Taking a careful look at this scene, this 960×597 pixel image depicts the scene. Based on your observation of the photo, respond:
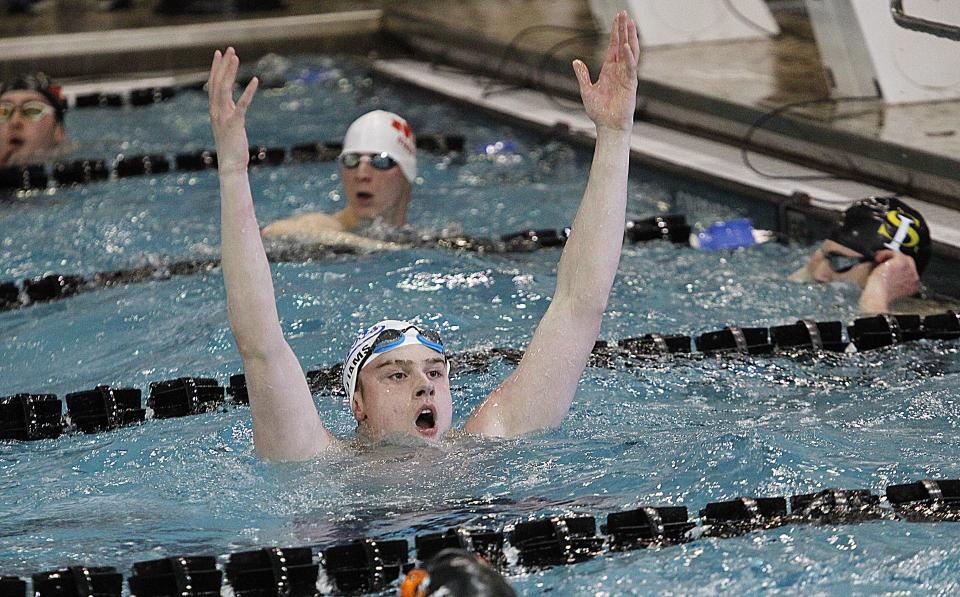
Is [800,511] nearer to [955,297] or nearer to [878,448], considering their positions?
[878,448]

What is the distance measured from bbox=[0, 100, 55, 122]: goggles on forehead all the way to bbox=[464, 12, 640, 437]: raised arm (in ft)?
15.1

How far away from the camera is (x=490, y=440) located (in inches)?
127

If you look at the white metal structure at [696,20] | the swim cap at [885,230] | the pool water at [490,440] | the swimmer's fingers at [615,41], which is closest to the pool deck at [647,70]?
the white metal structure at [696,20]

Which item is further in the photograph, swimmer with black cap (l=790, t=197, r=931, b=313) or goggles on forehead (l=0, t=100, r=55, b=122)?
goggles on forehead (l=0, t=100, r=55, b=122)

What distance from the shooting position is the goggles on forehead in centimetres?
703

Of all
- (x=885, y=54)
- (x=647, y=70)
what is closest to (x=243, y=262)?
(x=885, y=54)

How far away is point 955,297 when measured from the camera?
471cm

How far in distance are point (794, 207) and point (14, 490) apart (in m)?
3.32

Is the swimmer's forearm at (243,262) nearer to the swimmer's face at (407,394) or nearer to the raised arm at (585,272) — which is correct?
the swimmer's face at (407,394)

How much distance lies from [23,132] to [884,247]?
4.59 metres

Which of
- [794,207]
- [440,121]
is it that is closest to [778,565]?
[794,207]

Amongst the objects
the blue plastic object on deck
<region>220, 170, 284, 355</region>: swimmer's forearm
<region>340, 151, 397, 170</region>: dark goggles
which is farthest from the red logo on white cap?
<region>220, 170, 284, 355</region>: swimmer's forearm

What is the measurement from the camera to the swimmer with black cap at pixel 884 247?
4.47 m

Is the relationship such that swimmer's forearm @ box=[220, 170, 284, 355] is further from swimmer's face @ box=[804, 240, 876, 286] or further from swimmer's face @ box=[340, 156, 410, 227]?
swimmer's face @ box=[340, 156, 410, 227]
